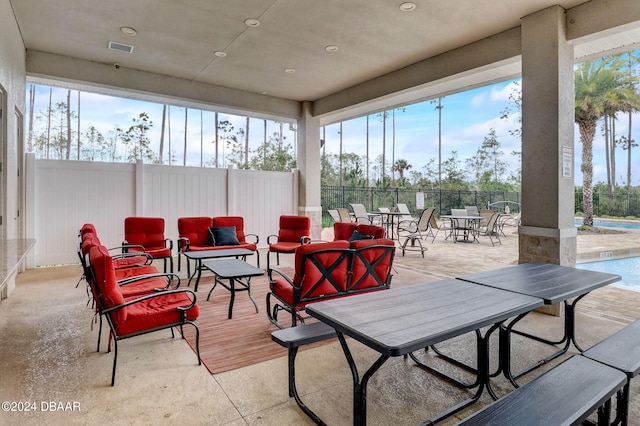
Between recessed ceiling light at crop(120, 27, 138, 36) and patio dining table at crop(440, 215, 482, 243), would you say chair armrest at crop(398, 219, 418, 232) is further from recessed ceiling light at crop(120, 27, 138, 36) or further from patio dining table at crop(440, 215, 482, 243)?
recessed ceiling light at crop(120, 27, 138, 36)

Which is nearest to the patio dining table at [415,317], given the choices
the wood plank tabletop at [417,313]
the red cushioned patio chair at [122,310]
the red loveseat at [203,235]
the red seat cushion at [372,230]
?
the wood plank tabletop at [417,313]

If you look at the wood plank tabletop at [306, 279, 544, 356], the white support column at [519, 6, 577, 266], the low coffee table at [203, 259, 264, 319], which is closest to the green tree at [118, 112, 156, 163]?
the low coffee table at [203, 259, 264, 319]

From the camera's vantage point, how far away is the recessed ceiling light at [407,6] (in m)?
4.06

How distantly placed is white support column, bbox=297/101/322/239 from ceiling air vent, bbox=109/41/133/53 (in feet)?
13.0

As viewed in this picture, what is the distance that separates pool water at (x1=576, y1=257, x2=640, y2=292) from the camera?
551 cm

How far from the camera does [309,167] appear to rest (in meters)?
8.63

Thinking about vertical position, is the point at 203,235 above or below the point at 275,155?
below

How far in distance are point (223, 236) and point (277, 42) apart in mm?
3126

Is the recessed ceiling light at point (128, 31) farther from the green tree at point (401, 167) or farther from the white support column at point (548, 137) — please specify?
the green tree at point (401, 167)

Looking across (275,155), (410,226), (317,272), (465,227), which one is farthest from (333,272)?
(275,155)

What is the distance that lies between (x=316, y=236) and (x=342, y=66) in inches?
159

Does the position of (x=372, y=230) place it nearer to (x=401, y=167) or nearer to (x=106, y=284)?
A: (x=106, y=284)

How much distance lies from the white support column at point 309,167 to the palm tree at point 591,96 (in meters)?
9.14

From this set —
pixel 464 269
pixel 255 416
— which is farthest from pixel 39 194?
pixel 464 269
